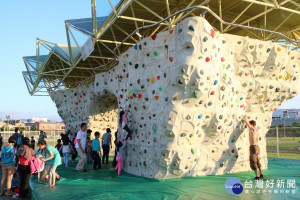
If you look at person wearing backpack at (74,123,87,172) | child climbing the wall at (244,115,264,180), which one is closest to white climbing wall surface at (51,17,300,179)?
child climbing the wall at (244,115,264,180)

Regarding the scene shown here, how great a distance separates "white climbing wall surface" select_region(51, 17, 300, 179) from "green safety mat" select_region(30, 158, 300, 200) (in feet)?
1.82

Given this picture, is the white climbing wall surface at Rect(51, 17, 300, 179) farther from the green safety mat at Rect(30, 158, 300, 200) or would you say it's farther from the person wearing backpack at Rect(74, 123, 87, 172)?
the person wearing backpack at Rect(74, 123, 87, 172)

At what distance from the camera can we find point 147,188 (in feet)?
21.3

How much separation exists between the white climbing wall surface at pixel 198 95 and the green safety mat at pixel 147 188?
555mm

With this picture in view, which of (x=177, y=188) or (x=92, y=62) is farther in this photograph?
(x=92, y=62)

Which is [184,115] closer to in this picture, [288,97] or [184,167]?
[184,167]

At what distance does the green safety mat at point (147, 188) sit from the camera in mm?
5719

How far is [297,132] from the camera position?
101 feet

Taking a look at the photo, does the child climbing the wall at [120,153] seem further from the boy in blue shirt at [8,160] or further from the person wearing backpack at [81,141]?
the boy in blue shirt at [8,160]

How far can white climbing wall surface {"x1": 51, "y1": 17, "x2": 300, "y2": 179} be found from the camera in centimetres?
729

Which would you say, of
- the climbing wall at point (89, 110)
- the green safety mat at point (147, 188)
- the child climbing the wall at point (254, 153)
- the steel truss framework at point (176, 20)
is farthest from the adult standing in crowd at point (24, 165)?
the climbing wall at point (89, 110)

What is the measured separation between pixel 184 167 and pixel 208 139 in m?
1.20

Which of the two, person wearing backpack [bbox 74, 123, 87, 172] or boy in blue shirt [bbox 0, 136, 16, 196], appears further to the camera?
person wearing backpack [bbox 74, 123, 87, 172]

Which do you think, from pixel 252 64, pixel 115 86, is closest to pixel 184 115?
pixel 252 64
